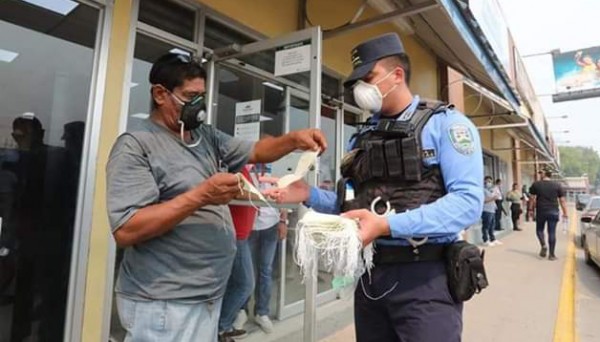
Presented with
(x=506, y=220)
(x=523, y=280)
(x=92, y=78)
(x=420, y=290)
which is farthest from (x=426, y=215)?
(x=506, y=220)

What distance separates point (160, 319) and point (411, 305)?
0.90 meters

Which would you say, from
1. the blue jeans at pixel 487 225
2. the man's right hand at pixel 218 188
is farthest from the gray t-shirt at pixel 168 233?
the blue jeans at pixel 487 225

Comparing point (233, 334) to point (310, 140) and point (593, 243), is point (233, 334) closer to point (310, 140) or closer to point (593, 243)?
point (310, 140)

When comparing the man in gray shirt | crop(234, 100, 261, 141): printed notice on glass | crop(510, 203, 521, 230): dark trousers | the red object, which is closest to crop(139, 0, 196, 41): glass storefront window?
crop(234, 100, 261, 141): printed notice on glass

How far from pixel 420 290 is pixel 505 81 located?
20.7 feet

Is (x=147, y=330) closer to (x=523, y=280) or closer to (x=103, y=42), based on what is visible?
(x=103, y=42)

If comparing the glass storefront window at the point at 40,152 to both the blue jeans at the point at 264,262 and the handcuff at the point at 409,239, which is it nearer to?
the blue jeans at the point at 264,262

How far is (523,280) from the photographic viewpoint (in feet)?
20.9

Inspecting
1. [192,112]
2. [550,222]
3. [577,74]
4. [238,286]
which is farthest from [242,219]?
[577,74]

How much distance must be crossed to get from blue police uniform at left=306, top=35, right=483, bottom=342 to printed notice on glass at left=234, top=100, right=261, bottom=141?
2148mm

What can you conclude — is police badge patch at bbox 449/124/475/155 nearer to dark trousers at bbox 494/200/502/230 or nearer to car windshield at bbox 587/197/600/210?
dark trousers at bbox 494/200/502/230

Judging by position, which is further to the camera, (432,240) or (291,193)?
(291,193)

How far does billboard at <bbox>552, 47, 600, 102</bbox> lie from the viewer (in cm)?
2377

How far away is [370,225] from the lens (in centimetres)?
129
